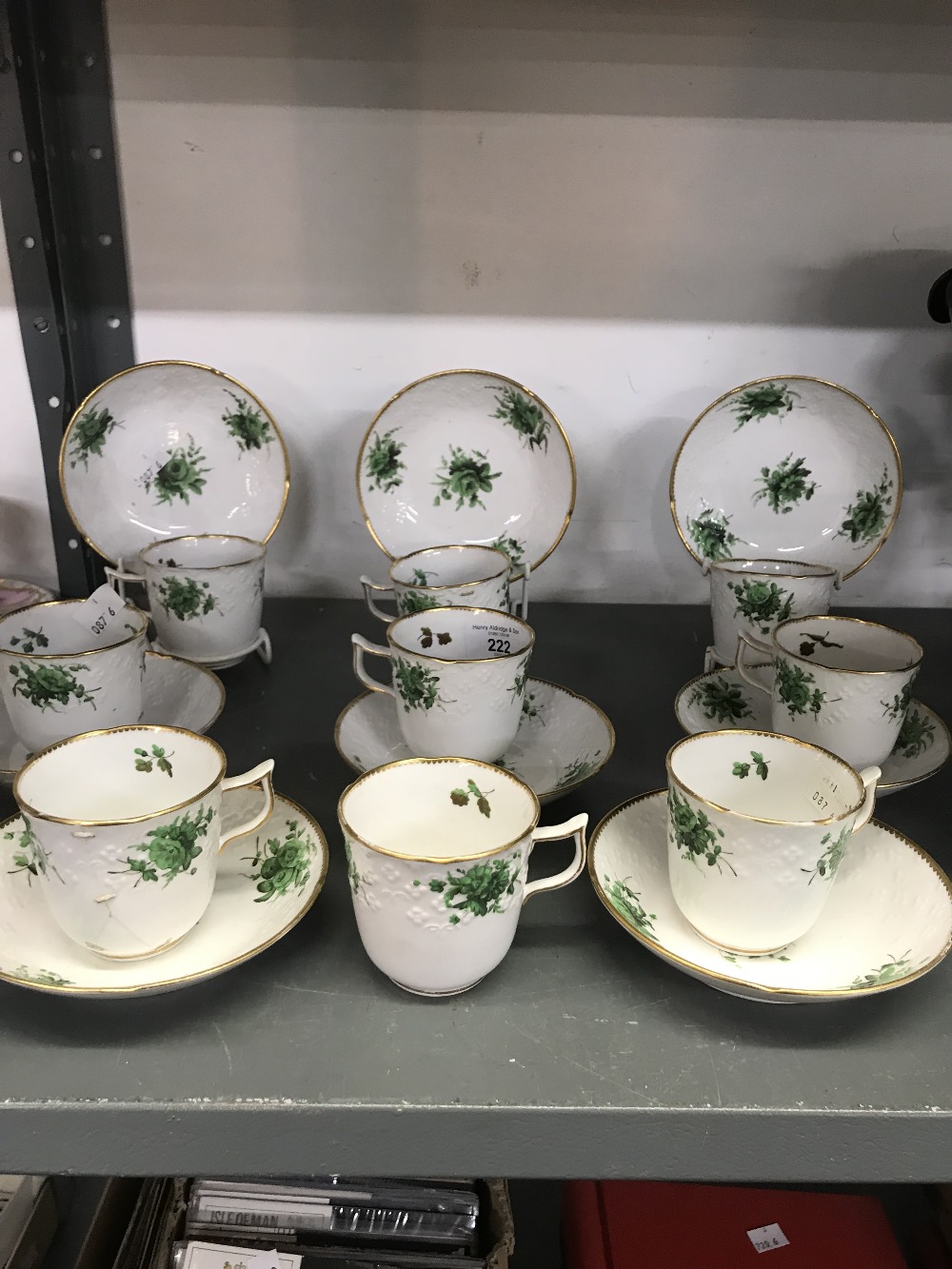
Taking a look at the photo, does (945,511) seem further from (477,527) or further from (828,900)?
(828,900)

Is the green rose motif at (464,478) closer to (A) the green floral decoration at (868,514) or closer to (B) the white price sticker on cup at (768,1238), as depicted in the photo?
(A) the green floral decoration at (868,514)

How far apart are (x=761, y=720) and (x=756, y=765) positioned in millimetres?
218

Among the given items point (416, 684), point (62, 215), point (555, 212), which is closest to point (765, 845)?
point (416, 684)

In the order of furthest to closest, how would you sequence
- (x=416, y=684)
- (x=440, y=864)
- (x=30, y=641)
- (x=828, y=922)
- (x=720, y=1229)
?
(x=720, y=1229), (x=30, y=641), (x=416, y=684), (x=828, y=922), (x=440, y=864)

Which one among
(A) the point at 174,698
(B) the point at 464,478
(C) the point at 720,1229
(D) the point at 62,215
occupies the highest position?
(D) the point at 62,215

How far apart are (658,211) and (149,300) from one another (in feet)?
1.88

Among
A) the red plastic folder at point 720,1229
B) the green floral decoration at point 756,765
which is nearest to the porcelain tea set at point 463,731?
the green floral decoration at point 756,765

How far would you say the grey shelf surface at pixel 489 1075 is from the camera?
0.48 metres

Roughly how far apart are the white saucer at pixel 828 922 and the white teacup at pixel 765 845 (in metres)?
0.02

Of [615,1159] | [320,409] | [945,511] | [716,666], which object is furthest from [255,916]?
[945,511]

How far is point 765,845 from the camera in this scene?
0.54 meters

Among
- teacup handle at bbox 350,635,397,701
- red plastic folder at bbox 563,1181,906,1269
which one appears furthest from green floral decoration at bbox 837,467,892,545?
red plastic folder at bbox 563,1181,906,1269

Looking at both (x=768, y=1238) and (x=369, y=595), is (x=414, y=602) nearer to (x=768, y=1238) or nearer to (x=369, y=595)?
(x=369, y=595)

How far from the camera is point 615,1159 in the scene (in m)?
0.49
